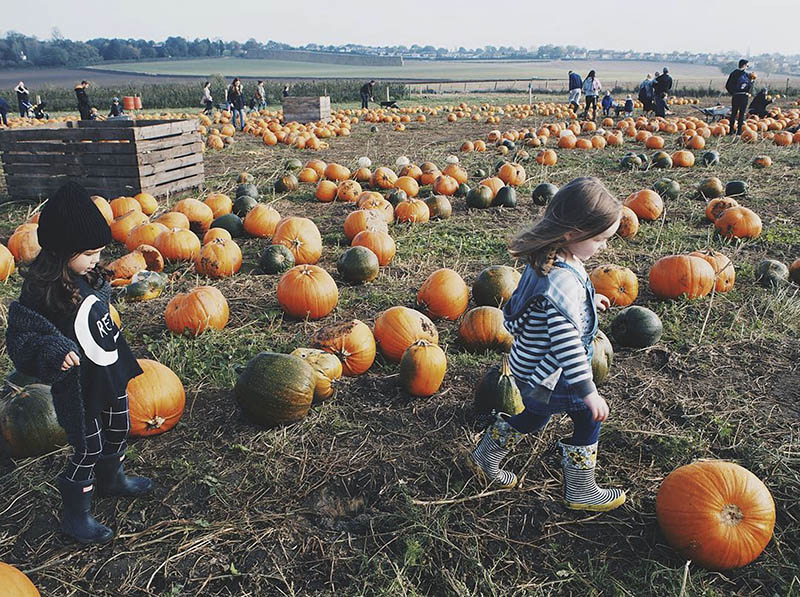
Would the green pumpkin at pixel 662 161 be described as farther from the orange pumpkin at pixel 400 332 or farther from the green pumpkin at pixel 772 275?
the orange pumpkin at pixel 400 332

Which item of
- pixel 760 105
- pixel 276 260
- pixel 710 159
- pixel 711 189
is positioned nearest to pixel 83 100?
pixel 276 260

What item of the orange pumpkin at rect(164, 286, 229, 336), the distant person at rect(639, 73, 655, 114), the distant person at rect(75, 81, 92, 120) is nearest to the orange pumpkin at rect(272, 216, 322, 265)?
the orange pumpkin at rect(164, 286, 229, 336)

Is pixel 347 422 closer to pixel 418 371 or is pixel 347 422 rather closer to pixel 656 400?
pixel 418 371

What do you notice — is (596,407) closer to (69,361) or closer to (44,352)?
(69,361)

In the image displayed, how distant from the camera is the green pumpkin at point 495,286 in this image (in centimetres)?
596

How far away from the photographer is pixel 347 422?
436 centimetres

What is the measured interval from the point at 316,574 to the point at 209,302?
326 cm

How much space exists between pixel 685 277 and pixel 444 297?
269cm

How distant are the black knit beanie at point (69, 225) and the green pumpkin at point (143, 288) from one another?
12.2ft

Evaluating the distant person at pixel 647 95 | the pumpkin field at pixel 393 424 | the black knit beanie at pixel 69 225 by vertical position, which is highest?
the distant person at pixel 647 95

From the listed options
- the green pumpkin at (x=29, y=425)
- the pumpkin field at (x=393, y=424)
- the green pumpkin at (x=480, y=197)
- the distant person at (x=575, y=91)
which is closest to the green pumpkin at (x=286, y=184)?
the pumpkin field at (x=393, y=424)

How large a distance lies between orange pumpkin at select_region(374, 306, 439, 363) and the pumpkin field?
2cm

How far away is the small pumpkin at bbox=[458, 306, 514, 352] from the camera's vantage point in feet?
17.4

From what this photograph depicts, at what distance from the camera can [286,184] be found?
11.9 m
